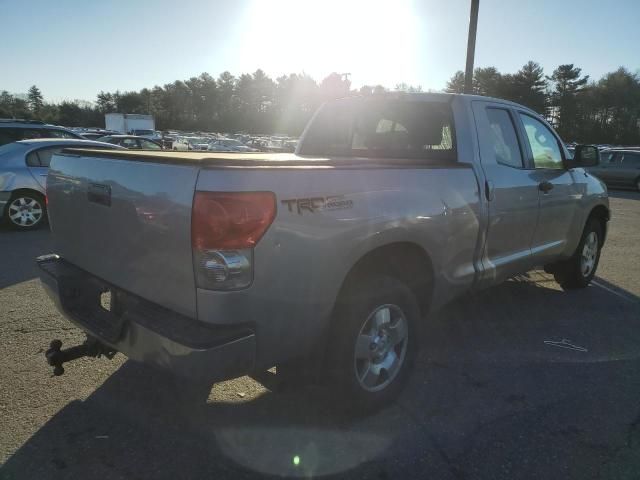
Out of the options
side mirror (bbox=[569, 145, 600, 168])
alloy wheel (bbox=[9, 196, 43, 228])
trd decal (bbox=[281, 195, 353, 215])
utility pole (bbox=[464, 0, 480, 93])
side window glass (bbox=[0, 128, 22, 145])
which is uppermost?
utility pole (bbox=[464, 0, 480, 93])

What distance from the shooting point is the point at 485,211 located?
11.6 ft

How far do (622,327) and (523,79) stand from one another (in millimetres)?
65556

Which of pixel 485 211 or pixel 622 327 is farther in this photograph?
pixel 622 327

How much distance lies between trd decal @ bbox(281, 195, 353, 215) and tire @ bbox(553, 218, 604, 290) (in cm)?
403

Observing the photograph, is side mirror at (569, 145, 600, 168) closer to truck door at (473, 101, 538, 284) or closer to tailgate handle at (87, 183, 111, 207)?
Result: truck door at (473, 101, 538, 284)

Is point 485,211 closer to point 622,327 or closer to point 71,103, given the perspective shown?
point 622,327

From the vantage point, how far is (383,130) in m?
4.25

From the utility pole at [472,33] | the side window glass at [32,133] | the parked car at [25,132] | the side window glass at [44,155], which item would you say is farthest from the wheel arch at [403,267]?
the side window glass at [32,133]

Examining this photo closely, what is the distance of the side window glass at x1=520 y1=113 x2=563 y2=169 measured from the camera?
A: 4445 millimetres

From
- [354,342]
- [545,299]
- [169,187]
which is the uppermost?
[169,187]

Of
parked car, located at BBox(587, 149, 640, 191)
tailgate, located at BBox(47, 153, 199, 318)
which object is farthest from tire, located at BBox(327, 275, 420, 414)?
parked car, located at BBox(587, 149, 640, 191)

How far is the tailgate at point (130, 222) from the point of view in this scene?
7.04 feet

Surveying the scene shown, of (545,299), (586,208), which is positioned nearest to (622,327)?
(545,299)

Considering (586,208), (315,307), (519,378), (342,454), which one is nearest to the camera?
(315,307)
